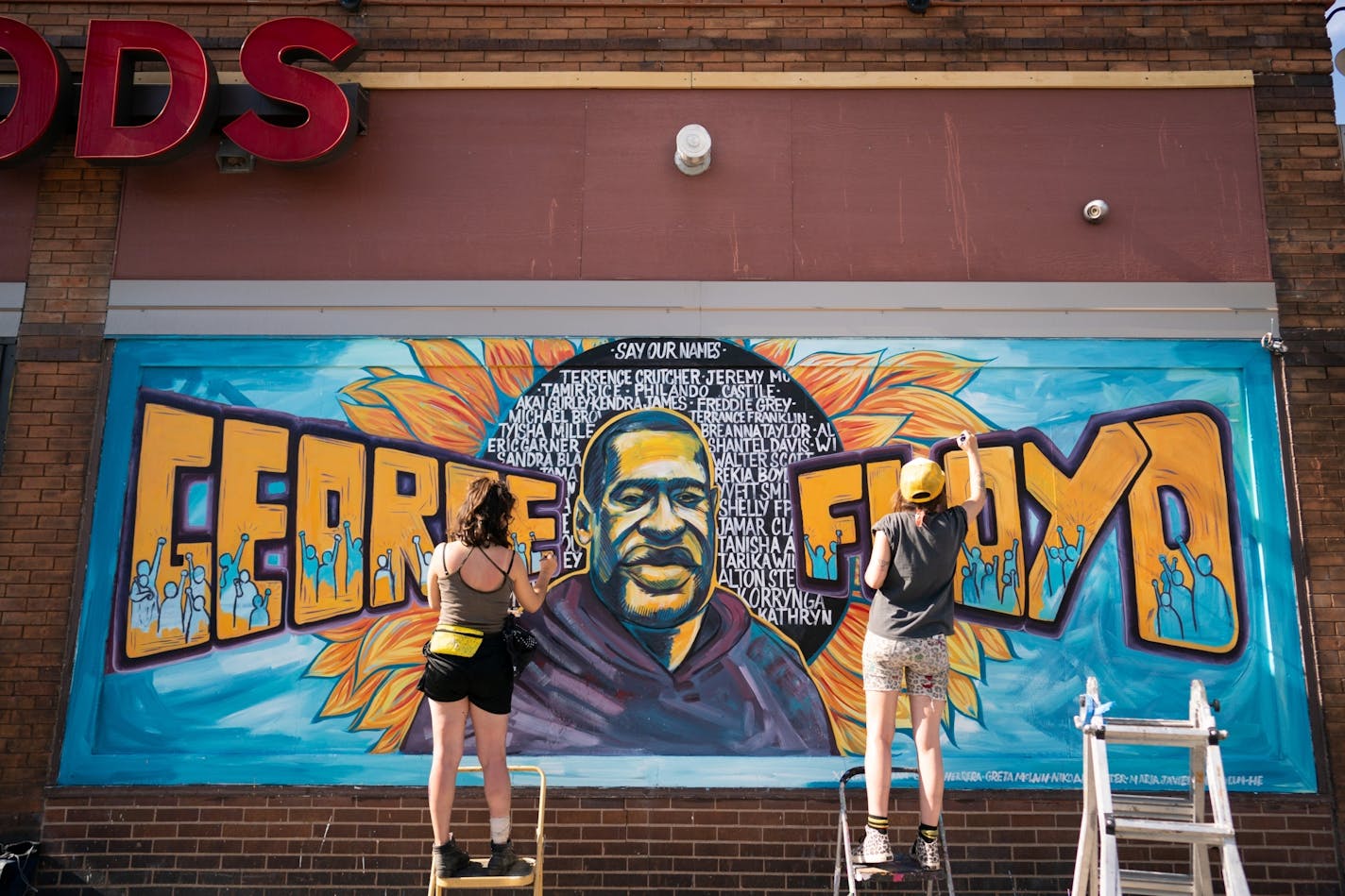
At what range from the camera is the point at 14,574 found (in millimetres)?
6125

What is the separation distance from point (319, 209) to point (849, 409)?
375 cm

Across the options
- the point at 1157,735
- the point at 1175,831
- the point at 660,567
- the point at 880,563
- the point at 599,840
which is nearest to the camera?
the point at 1175,831

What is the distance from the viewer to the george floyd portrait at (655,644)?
19.4 ft

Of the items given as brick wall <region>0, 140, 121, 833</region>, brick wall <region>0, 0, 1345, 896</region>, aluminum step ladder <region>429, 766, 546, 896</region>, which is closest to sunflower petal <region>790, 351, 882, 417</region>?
brick wall <region>0, 0, 1345, 896</region>

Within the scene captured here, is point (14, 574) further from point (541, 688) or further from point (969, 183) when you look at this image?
point (969, 183)

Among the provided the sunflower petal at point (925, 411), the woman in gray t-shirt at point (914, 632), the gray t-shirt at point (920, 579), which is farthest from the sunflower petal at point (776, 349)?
the gray t-shirt at point (920, 579)

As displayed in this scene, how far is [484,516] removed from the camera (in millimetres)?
4848

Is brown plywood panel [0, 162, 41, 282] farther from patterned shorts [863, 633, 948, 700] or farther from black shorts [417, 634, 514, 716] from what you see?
patterned shorts [863, 633, 948, 700]

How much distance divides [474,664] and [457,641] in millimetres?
137

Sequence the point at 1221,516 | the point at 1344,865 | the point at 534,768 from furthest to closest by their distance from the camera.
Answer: the point at 1221,516 → the point at 1344,865 → the point at 534,768

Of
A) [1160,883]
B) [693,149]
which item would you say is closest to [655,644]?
[1160,883]

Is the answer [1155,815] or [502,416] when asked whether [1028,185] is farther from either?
[1155,815]

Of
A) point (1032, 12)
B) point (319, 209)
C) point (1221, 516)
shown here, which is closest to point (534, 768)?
point (319, 209)

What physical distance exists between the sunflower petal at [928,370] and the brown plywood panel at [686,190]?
891 mm
